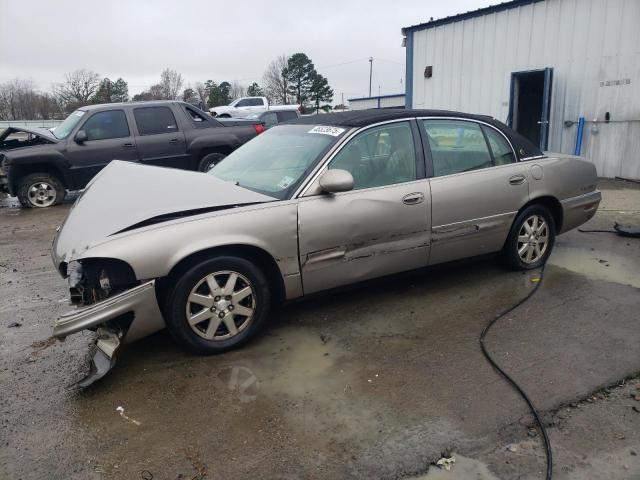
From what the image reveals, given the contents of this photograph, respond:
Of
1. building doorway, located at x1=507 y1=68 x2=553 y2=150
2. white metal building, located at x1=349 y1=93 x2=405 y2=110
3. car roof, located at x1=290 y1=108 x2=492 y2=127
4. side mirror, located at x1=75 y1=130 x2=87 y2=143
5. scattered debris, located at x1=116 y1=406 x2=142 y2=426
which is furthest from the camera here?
white metal building, located at x1=349 y1=93 x2=405 y2=110

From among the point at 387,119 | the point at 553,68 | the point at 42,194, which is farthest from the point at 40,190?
the point at 553,68

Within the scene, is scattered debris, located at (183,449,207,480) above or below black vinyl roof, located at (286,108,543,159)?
below

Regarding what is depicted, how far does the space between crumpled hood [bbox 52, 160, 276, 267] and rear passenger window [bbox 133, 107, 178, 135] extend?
5.78 m

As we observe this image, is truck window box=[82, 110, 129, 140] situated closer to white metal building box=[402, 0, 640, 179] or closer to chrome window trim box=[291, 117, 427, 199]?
chrome window trim box=[291, 117, 427, 199]

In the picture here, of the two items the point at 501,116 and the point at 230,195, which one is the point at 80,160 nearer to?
the point at 230,195

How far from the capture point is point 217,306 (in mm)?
3455

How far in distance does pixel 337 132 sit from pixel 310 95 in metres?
62.0

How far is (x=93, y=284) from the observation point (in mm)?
3291

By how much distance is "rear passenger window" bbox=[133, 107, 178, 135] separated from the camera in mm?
9531

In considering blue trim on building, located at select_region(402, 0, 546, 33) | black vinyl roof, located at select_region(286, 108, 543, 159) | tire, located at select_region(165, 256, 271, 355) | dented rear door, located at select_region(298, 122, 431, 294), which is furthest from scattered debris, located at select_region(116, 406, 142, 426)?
blue trim on building, located at select_region(402, 0, 546, 33)

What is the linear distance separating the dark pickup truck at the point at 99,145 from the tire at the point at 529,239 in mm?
6627

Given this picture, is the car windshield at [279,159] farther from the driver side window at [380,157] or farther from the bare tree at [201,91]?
the bare tree at [201,91]

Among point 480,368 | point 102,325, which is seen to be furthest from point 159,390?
point 480,368

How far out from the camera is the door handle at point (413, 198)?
13.2 feet
